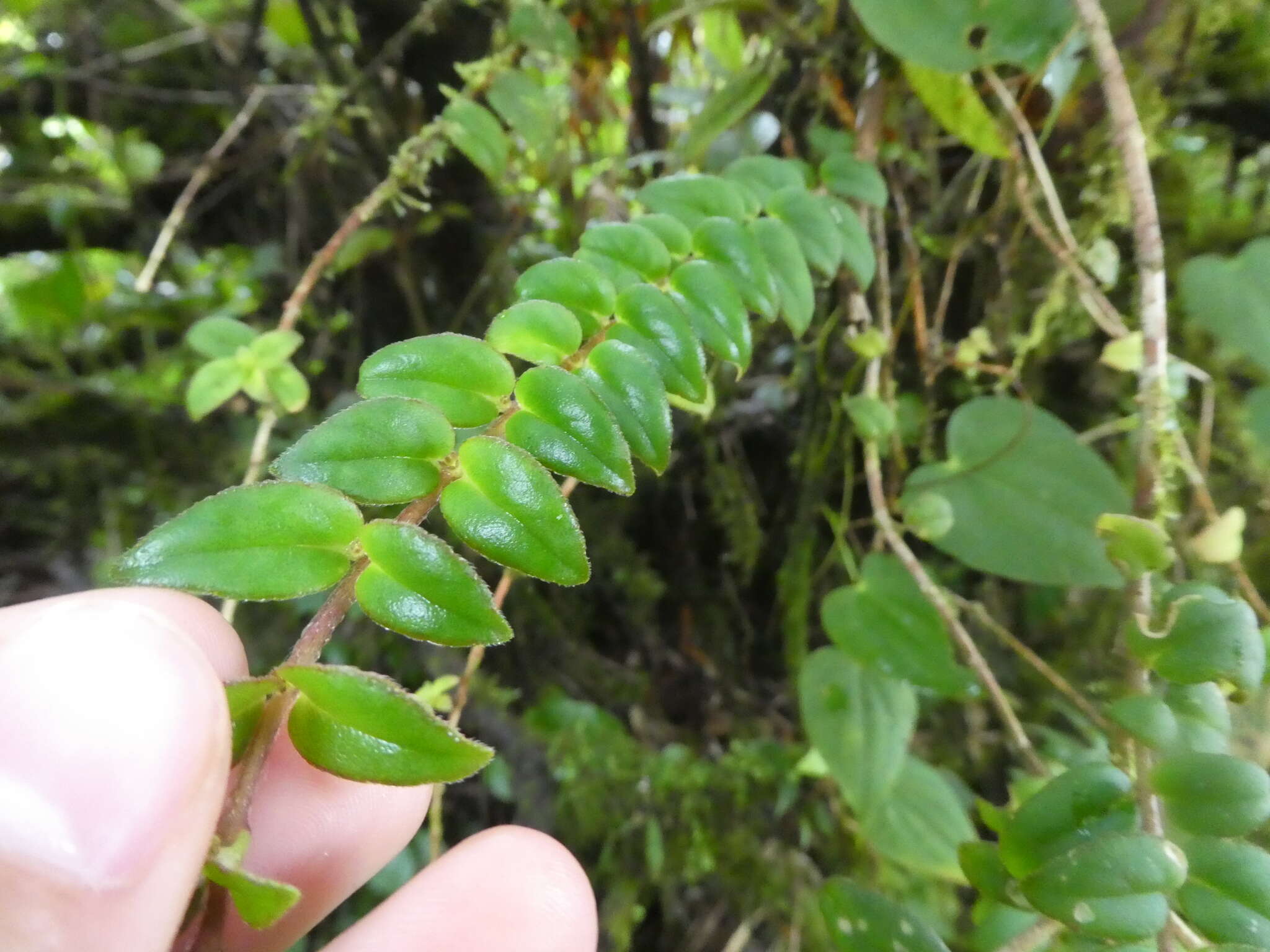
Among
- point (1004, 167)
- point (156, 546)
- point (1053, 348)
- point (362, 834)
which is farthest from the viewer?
point (1053, 348)

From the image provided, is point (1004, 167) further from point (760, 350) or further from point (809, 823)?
point (809, 823)

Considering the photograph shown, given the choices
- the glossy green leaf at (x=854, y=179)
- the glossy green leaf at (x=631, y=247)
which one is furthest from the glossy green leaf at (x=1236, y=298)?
the glossy green leaf at (x=631, y=247)

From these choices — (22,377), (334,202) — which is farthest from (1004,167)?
(22,377)

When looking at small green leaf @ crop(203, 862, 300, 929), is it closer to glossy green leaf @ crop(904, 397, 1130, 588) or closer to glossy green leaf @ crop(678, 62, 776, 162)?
glossy green leaf @ crop(904, 397, 1130, 588)

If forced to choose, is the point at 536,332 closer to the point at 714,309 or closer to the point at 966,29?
the point at 714,309

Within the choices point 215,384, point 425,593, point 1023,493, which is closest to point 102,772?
point 425,593

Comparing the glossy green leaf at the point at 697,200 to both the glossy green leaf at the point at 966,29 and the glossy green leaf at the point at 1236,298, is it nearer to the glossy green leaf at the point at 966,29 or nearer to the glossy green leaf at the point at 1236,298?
the glossy green leaf at the point at 966,29
